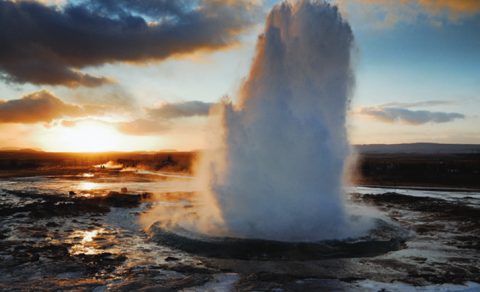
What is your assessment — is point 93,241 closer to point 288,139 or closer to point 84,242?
point 84,242

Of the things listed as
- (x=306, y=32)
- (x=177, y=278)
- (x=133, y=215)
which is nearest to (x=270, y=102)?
(x=306, y=32)

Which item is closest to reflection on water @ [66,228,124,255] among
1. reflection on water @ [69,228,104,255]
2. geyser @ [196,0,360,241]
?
reflection on water @ [69,228,104,255]

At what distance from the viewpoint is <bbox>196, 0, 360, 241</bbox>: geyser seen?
14625 millimetres

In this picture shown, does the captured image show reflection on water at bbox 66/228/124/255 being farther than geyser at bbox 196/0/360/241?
No

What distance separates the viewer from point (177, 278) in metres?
9.89

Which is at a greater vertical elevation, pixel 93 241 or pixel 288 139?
pixel 288 139

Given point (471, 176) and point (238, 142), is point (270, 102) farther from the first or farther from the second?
point (471, 176)

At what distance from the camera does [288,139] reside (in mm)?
15438

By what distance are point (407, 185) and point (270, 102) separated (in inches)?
1122

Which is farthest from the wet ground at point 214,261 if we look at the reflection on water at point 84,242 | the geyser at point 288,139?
the geyser at point 288,139

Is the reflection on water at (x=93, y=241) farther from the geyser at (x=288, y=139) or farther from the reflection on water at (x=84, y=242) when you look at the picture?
the geyser at (x=288, y=139)

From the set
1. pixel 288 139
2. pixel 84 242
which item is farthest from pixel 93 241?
pixel 288 139

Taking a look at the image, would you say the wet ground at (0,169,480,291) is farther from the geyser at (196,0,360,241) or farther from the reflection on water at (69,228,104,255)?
the geyser at (196,0,360,241)

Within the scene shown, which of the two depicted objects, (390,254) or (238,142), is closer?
(390,254)
